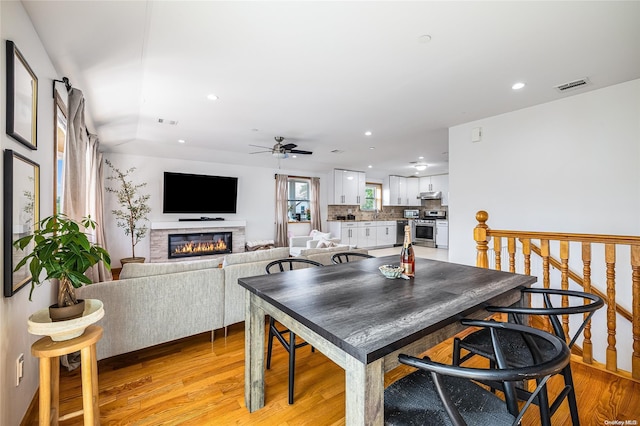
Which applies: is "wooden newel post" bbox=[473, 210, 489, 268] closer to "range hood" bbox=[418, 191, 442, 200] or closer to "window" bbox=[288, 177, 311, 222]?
"window" bbox=[288, 177, 311, 222]

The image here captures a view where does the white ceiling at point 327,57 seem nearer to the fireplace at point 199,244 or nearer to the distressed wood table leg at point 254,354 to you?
the distressed wood table leg at point 254,354

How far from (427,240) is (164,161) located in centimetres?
766

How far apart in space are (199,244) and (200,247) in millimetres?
72

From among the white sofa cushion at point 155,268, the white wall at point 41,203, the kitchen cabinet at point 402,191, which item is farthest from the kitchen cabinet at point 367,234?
the white wall at point 41,203

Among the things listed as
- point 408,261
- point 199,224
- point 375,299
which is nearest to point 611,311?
point 408,261

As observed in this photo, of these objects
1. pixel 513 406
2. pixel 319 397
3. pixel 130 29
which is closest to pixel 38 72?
pixel 130 29

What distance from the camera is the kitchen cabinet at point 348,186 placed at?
7.95 m

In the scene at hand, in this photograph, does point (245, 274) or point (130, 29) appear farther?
point (245, 274)

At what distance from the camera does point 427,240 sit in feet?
29.3

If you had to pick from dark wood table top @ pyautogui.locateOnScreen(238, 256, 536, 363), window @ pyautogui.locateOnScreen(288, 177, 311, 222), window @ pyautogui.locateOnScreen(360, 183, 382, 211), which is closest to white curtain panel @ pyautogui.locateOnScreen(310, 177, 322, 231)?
window @ pyautogui.locateOnScreen(288, 177, 311, 222)

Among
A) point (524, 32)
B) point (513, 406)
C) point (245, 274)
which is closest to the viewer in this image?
point (513, 406)

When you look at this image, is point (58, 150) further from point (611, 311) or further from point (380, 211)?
point (380, 211)

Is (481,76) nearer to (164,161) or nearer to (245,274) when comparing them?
(245,274)

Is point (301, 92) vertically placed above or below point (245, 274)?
above
